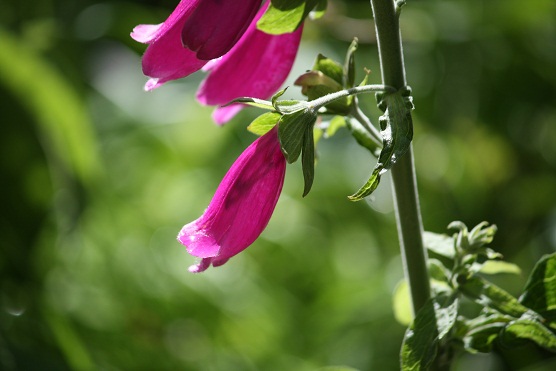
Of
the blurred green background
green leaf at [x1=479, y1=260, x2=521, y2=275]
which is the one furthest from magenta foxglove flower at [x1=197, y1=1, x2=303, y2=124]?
the blurred green background

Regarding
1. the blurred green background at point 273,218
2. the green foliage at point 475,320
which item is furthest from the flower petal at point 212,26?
the blurred green background at point 273,218

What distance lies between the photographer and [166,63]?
1.57 feet

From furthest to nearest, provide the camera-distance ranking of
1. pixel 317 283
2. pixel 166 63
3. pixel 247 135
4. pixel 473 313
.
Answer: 1. pixel 247 135
2. pixel 317 283
3. pixel 473 313
4. pixel 166 63

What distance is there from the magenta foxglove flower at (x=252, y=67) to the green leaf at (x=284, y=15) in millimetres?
107

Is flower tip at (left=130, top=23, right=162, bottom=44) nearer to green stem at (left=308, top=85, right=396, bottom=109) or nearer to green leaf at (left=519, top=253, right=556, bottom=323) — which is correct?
green stem at (left=308, top=85, right=396, bottom=109)

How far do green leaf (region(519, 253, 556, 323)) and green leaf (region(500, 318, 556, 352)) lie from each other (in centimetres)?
4

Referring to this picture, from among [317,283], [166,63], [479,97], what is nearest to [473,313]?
[317,283]

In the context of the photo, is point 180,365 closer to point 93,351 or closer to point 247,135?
point 93,351

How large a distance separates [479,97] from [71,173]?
2.63 ft

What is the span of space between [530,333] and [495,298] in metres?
0.04

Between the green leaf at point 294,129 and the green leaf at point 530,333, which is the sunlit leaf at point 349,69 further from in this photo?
the green leaf at point 530,333

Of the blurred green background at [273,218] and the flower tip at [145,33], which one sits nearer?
the flower tip at [145,33]

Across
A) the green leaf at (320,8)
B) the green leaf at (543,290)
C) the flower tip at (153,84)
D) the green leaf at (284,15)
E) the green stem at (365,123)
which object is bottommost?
the green leaf at (543,290)

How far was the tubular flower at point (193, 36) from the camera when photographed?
1.46ft
